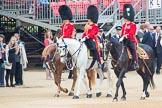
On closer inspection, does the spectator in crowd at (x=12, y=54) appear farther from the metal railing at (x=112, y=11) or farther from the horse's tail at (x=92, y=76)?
the metal railing at (x=112, y=11)

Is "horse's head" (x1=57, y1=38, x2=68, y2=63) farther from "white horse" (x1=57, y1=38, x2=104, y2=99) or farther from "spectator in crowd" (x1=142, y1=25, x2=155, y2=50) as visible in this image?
"spectator in crowd" (x1=142, y1=25, x2=155, y2=50)

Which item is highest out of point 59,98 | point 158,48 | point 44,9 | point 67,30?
point 44,9

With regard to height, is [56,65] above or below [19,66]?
above

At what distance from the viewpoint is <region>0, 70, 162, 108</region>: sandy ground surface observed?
1683cm

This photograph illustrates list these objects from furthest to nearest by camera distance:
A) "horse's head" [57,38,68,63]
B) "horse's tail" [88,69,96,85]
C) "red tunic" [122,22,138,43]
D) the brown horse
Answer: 1. "horse's tail" [88,69,96,85]
2. the brown horse
3. "horse's head" [57,38,68,63]
4. "red tunic" [122,22,138,43]

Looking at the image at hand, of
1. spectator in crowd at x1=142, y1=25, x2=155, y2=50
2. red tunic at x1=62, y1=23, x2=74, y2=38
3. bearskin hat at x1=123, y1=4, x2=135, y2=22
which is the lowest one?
spectator in crowd at x1=142, y1=25, x2=155, y2=50

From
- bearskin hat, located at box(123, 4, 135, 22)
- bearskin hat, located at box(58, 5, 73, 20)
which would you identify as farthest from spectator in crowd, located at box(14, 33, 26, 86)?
bearskin hat, located at box(123, 4, 135, 22)

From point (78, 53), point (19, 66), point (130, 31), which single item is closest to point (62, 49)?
point (78, 53)

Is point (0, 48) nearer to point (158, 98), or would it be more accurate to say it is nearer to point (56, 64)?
point (56, 64)

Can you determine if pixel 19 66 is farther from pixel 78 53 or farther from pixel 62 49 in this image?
pixel 62 49

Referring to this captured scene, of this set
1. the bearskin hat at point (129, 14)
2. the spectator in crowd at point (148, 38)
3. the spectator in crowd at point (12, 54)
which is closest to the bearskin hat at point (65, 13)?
the bearskin hat at point (129, 14)

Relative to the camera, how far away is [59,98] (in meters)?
19.0

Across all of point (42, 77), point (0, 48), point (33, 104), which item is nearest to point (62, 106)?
point (33, 104)

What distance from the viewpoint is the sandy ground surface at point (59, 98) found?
55.2 feet
